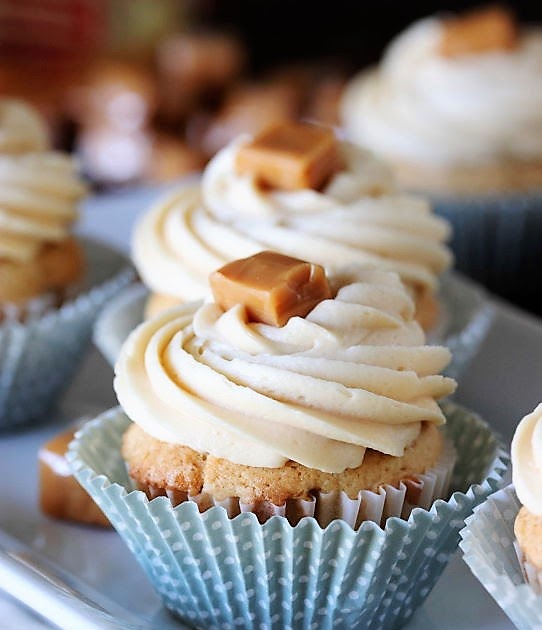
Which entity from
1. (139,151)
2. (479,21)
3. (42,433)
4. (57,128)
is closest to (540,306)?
Result: (479,21)

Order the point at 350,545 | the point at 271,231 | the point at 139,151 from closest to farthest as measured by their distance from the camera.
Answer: the point at 350,545
the point at 271,231
the point at 139,151

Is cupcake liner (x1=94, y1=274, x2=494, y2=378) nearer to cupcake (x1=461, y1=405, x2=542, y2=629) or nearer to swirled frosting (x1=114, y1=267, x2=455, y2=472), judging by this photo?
swirled frosting (x1=114, y1=267, x2=455, y2=472)

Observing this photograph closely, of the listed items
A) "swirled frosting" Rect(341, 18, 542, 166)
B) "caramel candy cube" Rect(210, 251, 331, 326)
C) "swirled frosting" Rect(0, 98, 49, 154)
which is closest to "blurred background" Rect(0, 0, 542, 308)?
"swirled frosting" Rect(341, 18, 542, 166)

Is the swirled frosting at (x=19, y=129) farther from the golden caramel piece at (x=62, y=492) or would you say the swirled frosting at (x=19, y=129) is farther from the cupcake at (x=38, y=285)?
the golden caramel piece at (x=62, y=492)

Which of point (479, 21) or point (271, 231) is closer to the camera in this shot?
point (271, 231)

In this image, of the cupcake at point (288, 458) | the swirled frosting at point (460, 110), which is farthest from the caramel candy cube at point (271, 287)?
the swirled frosting at point (460, 110)

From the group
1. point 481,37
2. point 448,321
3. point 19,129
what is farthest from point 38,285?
point 481,37

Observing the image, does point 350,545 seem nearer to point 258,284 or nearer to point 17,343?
point 258,284

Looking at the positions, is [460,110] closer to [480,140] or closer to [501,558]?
[480,140]
